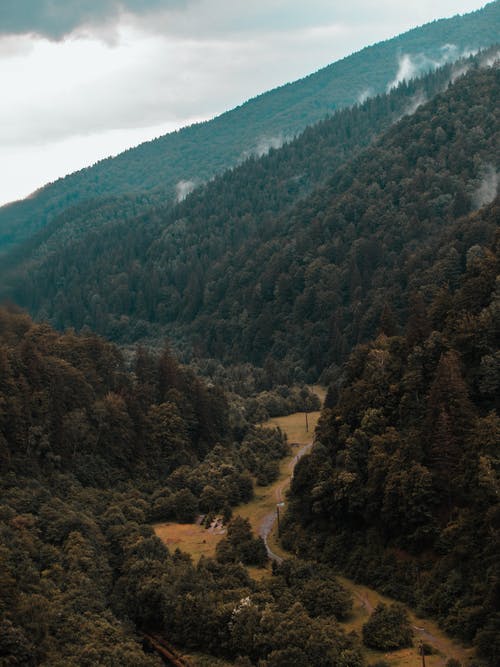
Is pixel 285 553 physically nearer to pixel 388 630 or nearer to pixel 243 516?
pixel 243 516

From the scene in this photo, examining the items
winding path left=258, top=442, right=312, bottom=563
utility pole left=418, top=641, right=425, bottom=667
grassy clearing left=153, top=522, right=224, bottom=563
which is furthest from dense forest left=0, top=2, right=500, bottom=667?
grassy clearing left=153, top=522, right=224, bottom=563

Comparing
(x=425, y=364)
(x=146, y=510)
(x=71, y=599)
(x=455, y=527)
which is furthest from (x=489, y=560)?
(x=146, y=510)

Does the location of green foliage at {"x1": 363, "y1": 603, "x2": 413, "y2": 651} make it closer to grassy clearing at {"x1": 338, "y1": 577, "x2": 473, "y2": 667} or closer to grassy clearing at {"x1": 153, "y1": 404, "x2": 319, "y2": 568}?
grassy clearing at {"x1": 338, "y1": 577, "x2": 473, "y2": 667}

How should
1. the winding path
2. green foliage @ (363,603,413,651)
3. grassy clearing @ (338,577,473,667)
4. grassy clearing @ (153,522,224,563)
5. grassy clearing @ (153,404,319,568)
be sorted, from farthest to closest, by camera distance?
grassy clearing @ (153,404,319,568)
grassy clearing @ (153,522,224,563)
the winding path
green foliage @ (363,603,413,651)
grassy clearing @ (338,577,473,667)

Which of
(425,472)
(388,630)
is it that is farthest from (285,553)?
(388,630)

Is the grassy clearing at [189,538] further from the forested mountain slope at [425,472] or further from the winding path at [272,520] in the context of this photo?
the forested mountain slope at [425,472]

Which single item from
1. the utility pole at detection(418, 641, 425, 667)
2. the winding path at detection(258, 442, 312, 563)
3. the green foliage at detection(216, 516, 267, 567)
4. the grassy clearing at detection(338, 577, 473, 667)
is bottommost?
the winding path at detection(258, 442, 312, 563)
